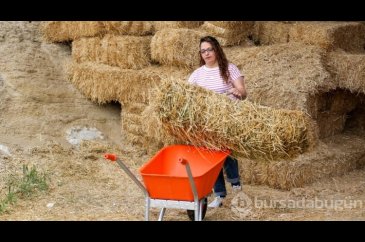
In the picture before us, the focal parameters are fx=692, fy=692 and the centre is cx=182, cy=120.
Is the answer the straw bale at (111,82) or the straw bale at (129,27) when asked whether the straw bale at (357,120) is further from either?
the straw bale at (129,27)

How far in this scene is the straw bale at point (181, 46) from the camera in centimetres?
812

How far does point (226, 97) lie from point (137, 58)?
10.2 ft

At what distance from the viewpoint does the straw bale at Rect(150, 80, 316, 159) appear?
18.4ft

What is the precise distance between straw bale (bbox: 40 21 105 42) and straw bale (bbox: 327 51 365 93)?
3.05 metres

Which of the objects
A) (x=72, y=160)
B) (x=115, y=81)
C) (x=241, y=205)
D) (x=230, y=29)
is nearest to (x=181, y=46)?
(x=230, y=29)

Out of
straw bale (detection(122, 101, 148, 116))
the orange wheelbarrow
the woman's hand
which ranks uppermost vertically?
the woman's hand

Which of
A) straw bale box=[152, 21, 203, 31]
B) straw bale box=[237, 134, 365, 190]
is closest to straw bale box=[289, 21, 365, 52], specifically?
straw bale box=[237, 134, 365, 190]

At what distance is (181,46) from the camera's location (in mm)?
8125

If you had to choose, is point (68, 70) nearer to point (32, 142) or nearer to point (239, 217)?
point (32, 142)

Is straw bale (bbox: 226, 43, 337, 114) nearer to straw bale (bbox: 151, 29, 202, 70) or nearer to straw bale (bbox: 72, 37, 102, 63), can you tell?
straw bale (bbox: 151, 29, 202, 70)

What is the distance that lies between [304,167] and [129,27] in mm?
3000

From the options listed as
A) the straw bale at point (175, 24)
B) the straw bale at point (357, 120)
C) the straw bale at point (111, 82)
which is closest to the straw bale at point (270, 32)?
the straw bale at point (175, 24)

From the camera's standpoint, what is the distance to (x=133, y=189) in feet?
24.3

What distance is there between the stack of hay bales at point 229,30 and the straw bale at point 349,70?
1314 mm
